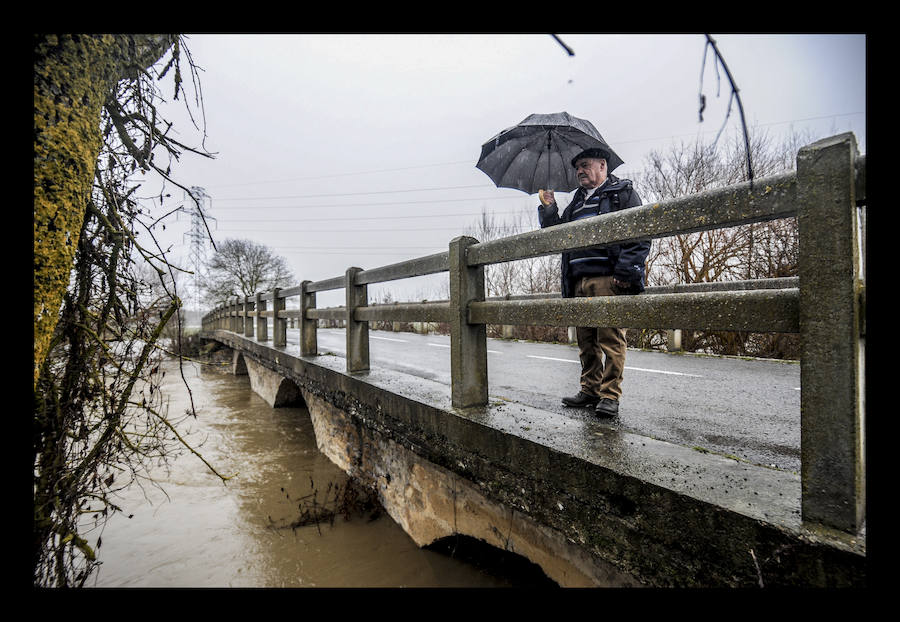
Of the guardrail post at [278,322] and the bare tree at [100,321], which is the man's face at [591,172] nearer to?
the bare tree at [100,321]

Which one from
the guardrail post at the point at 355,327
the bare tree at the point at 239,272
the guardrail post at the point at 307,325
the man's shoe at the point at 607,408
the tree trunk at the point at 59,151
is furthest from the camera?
the bare tree at the point at 239,272

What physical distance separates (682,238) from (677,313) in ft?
30.4

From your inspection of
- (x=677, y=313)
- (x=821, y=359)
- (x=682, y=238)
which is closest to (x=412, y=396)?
(x=677, y=313)

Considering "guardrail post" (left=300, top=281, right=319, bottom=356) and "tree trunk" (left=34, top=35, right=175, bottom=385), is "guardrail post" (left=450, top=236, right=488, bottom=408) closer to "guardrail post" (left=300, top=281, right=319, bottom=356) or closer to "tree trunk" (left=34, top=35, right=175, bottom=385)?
"tree trunk" (left=34, top=35, right=175, bottom=385)

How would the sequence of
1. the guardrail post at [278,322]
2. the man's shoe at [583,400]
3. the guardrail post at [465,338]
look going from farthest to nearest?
the guardrail post at [278,322], the man's shoe at [583,400], the guardrail post at [465,338]

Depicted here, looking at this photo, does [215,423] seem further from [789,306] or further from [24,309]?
[789,306]

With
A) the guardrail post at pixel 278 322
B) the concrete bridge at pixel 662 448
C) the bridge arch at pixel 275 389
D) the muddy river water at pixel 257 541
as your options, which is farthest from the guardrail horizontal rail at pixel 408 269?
the bridge arch at pixel 275 389

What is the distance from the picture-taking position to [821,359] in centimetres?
119

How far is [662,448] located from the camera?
1839mm

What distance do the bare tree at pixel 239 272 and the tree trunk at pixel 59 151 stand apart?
98.6ft

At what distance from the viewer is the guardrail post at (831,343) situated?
3.76 feet

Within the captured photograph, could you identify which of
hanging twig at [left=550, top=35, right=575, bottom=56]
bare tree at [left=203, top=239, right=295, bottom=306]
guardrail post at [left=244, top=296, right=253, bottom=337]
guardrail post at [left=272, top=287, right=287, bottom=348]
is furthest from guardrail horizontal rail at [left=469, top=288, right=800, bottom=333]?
bare tree at [left=203, top=239, right=295, bottom=306]

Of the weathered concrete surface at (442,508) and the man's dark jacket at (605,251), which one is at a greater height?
the man's dark jacket at (605,251)

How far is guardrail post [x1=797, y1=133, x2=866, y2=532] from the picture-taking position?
115 cm
